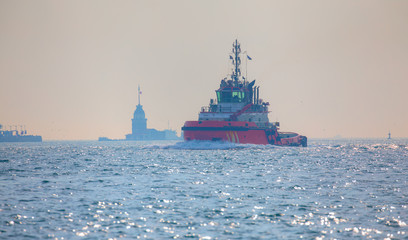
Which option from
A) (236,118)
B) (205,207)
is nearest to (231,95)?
(236,118)

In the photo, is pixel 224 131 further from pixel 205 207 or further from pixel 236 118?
pixel 205 207

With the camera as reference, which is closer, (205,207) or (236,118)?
(205,207)

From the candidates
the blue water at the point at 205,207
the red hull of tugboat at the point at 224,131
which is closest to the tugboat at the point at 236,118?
the red hull of tugboat at the point at 224,131

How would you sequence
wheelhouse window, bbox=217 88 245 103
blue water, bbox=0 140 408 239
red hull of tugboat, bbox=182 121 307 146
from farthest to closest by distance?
wheelhouse window, bbox=217 88 245 103 → red hull of tugboat, bbox=182 121 307 146 → blue water, bbox=0 140 408 239

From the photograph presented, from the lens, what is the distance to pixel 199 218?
25.2 metres

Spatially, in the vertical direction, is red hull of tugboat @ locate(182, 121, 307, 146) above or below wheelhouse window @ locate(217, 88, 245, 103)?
below

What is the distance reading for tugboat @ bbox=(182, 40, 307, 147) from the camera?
89581 millimetres

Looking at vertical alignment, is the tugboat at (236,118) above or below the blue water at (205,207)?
above

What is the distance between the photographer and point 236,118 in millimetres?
94625

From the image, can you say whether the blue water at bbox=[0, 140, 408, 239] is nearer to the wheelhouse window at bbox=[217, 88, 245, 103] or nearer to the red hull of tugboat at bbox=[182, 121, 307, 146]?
the red hull of tugboat at bbox=[182, 121, 307, 146]

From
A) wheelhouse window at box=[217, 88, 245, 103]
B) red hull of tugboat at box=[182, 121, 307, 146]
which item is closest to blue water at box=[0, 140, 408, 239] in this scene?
red hull of tugboat at box=[182, 121, 307, 146]

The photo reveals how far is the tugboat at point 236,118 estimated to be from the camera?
89.6 m

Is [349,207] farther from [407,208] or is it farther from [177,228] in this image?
[177,228]

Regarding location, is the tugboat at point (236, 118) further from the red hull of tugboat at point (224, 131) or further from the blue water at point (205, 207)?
the blue water at point (205, 207)
